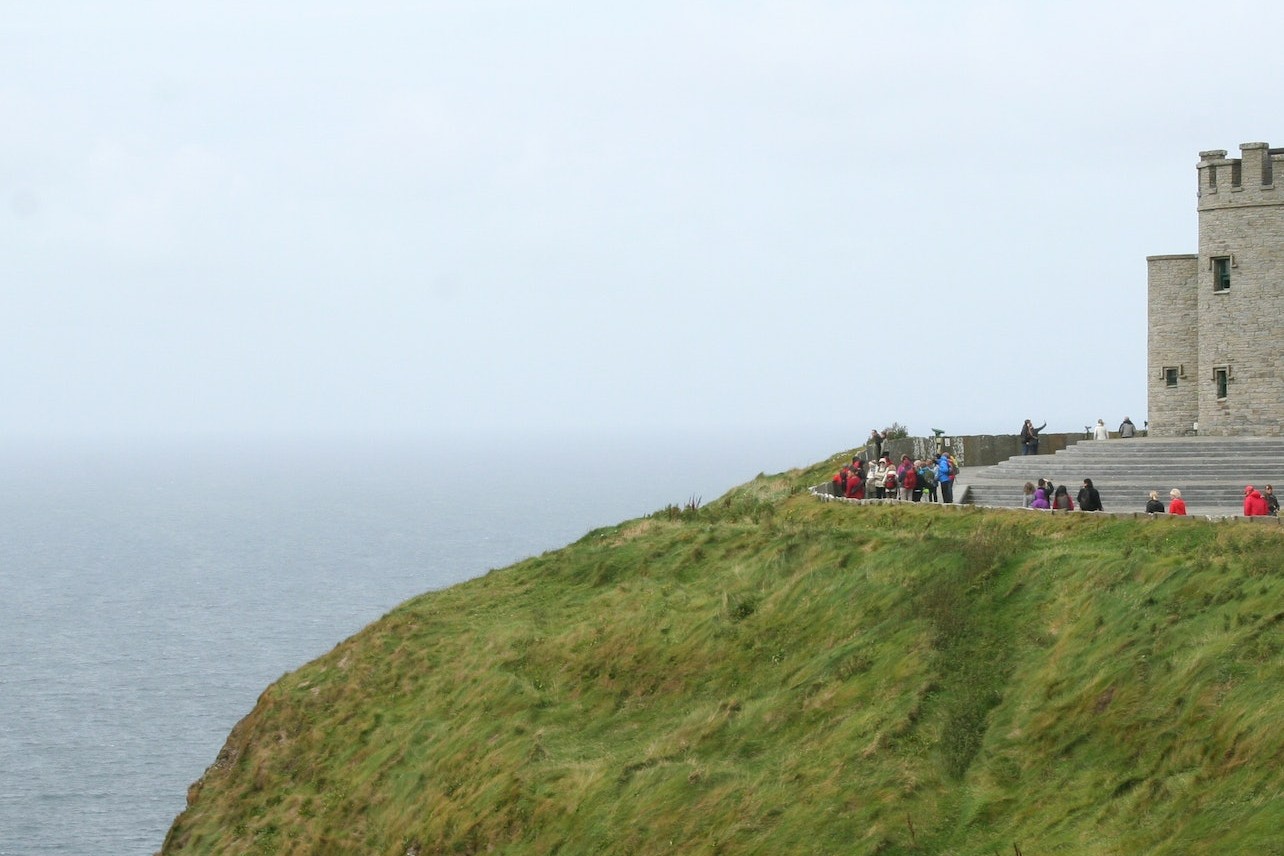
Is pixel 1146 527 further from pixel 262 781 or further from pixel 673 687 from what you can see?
pixel 262 781

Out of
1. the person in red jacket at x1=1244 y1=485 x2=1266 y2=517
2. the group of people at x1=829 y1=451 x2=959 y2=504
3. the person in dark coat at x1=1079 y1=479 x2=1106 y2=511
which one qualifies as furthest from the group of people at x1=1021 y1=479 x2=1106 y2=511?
the person in red jacket at x1=1244 y1=485 x2=1266 y2=517

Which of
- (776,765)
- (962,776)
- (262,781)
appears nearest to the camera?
(962,776)

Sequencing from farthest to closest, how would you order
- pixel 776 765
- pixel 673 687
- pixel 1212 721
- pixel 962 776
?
pixel 673 687 → pixel 776 765 → pixel 962 776 → pixel 1212 721

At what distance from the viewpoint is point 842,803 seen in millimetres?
24016

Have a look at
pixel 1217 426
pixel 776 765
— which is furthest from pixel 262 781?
pixel 1217 426

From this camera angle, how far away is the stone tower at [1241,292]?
1722 inches

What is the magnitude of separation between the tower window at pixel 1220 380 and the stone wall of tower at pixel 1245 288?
2.4 inches

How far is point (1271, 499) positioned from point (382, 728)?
1903cm

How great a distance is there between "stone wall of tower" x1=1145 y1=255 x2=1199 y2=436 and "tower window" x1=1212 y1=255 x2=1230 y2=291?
2.75 m

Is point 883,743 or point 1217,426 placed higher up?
point 1217,426

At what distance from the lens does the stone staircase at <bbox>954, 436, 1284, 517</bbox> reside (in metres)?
37.9

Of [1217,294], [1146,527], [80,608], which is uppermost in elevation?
[1217,294]

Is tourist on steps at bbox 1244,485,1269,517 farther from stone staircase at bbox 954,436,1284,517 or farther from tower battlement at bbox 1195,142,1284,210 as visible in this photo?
tower battlement at bbox 1195,142,1284,210

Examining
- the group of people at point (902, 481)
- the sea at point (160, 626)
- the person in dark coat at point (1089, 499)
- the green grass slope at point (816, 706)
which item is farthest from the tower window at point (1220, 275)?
the sea at point (160, 626)
